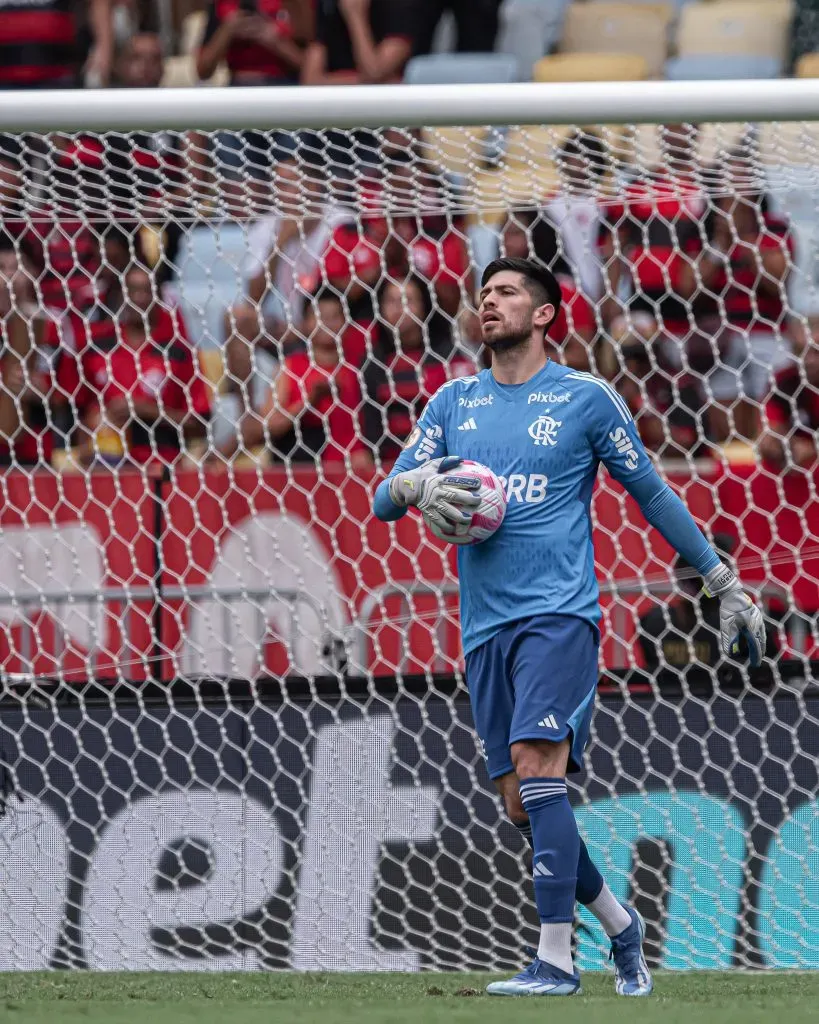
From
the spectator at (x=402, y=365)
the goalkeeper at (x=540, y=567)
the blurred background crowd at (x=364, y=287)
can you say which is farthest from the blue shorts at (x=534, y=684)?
the spectator at (x=402, y=365)

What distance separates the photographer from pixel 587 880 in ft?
12.3

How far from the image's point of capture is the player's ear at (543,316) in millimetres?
3834

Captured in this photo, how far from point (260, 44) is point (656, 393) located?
14.5ft

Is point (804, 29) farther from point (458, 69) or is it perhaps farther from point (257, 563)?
point (257, 563)

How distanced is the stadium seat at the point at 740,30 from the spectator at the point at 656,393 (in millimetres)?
4046

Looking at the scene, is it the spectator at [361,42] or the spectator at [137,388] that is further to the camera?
the spectator at [361,42]

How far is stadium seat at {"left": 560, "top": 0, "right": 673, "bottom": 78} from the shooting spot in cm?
991

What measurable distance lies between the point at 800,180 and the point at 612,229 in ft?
3.70

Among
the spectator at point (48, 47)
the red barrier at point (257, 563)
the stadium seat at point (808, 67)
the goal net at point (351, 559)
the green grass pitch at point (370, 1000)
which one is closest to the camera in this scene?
the green grass pitch at point (370, 1000)

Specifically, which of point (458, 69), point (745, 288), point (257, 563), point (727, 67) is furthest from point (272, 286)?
point (727, 67)

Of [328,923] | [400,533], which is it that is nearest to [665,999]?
[328,923]

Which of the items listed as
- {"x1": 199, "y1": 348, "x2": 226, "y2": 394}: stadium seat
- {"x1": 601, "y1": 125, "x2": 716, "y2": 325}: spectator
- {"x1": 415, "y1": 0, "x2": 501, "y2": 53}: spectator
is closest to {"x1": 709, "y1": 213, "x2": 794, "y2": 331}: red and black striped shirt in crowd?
{"x1": 601, "y1": 125, "x2": 716, "y2": 325}: spectator

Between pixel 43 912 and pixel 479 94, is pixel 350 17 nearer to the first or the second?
pixel 479 94

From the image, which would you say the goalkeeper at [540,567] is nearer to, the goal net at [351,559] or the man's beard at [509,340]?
the man's beard at [509,340]
